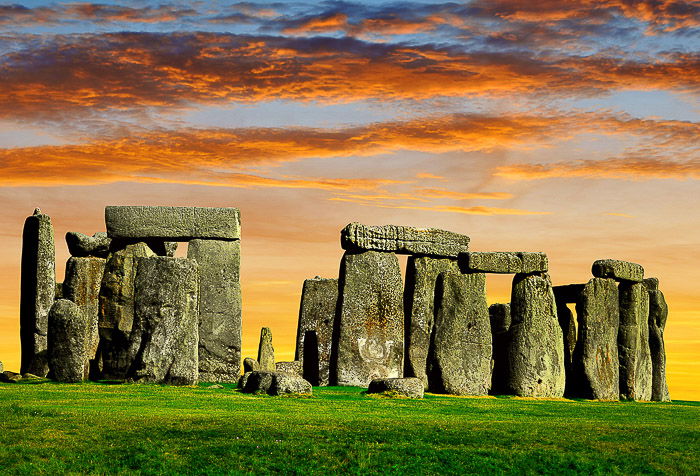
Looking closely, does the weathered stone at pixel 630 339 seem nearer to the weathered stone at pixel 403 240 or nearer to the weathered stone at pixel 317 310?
the weathered stone at pixel 403 240

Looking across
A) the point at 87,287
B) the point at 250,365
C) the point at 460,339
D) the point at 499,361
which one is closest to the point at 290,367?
the point at 250,365

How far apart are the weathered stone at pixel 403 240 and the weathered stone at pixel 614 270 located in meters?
3.83

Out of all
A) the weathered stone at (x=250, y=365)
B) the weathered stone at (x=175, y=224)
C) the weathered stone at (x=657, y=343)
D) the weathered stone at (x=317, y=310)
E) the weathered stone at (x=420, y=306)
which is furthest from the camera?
the weathered stone at (x=317, y=310)

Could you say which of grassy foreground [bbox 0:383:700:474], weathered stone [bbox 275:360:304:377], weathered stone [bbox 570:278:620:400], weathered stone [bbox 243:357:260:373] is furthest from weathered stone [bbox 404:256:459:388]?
grassy foreground [bbox 0:383:700:474]

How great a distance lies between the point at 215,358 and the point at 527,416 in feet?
38.9

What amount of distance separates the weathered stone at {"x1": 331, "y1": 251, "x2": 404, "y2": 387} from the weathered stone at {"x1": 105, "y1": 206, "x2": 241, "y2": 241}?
4.08 m

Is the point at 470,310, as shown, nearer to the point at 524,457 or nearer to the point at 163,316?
the point at 163,316

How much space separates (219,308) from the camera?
31031 mm

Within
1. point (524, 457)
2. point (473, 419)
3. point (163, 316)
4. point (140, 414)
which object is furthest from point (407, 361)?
point (524, 457)

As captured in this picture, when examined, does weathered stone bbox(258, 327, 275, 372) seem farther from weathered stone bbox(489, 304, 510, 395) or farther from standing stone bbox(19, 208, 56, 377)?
weathered stone bbox(489, 304, 510, 395)

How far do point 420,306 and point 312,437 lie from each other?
1443 cm

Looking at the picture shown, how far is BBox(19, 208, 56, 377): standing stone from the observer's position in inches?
1227

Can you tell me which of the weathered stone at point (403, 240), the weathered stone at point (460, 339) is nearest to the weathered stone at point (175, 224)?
the weathered stone at point (403, 240)

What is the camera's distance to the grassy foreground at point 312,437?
1477 cm
